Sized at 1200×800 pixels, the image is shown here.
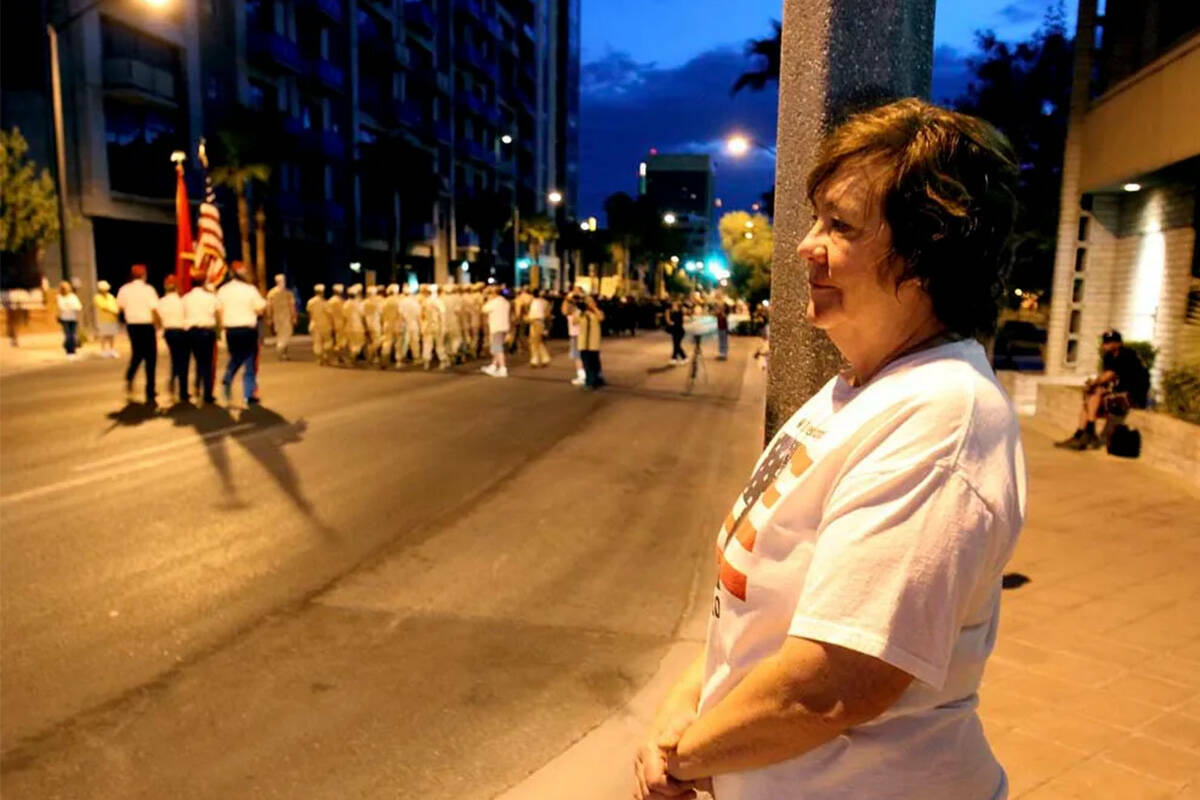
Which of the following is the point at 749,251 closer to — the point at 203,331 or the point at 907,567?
the point at 203,331

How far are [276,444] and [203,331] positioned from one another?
3.53 m

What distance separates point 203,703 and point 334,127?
51.0m

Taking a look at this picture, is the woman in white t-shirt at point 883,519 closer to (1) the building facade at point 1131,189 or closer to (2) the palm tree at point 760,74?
(1) the building facade at point 1131,189

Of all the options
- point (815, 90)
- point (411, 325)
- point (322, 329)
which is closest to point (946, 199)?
point (815, 90)

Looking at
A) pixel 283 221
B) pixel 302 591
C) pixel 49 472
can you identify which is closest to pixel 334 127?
pixel 283 221

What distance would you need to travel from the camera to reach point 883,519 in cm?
114

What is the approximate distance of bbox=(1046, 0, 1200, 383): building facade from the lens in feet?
34.6

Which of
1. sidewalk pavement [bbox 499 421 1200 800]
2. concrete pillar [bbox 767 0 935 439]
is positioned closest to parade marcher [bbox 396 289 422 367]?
sidewalk pavement [bbox 499 421 1200 800]

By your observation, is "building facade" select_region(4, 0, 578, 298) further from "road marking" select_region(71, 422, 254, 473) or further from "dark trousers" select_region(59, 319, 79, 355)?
"road marking" select_region(71, 422, 254, 473)

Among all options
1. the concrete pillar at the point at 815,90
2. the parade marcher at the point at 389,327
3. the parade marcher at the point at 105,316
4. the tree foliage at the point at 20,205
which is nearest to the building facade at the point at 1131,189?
the concrete pillar at the point at 815,90

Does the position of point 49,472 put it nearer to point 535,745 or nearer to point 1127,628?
point 535,745

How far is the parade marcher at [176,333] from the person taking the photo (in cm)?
1240

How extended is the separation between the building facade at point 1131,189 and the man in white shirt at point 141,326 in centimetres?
1276

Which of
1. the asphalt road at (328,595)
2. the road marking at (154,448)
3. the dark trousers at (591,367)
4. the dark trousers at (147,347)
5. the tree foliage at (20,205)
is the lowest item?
the asphalt road at (328,595)
